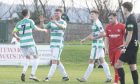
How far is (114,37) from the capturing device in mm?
15594

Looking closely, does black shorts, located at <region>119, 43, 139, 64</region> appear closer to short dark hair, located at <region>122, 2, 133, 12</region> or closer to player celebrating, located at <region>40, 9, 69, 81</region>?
short dark hair, located at <region>122, 2, 133, 12</region>

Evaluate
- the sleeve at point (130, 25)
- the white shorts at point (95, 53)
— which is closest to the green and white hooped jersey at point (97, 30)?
the white shorts at point (95, 53)

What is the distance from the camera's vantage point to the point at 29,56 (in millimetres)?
17359

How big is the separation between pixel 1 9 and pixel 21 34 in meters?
61.3

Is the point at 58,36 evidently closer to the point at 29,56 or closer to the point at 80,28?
the point at 29,56

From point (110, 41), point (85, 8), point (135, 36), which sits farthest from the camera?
point (85, 8)

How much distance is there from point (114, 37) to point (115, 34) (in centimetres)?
9

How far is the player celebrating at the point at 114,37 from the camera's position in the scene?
15531 mm

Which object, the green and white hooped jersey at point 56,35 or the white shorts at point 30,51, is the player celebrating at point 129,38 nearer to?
the green and white hooped jersey at point 56,35

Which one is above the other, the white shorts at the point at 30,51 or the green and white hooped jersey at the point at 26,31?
the green and white hooped jersey at the point at 26,31

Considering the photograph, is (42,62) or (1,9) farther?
(1,9)

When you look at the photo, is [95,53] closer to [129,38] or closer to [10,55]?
[129,38]

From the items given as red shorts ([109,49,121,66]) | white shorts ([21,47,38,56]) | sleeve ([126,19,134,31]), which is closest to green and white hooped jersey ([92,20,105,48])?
red shorts ([109,49,121,66])

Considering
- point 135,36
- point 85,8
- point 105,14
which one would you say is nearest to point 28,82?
point 135,36
